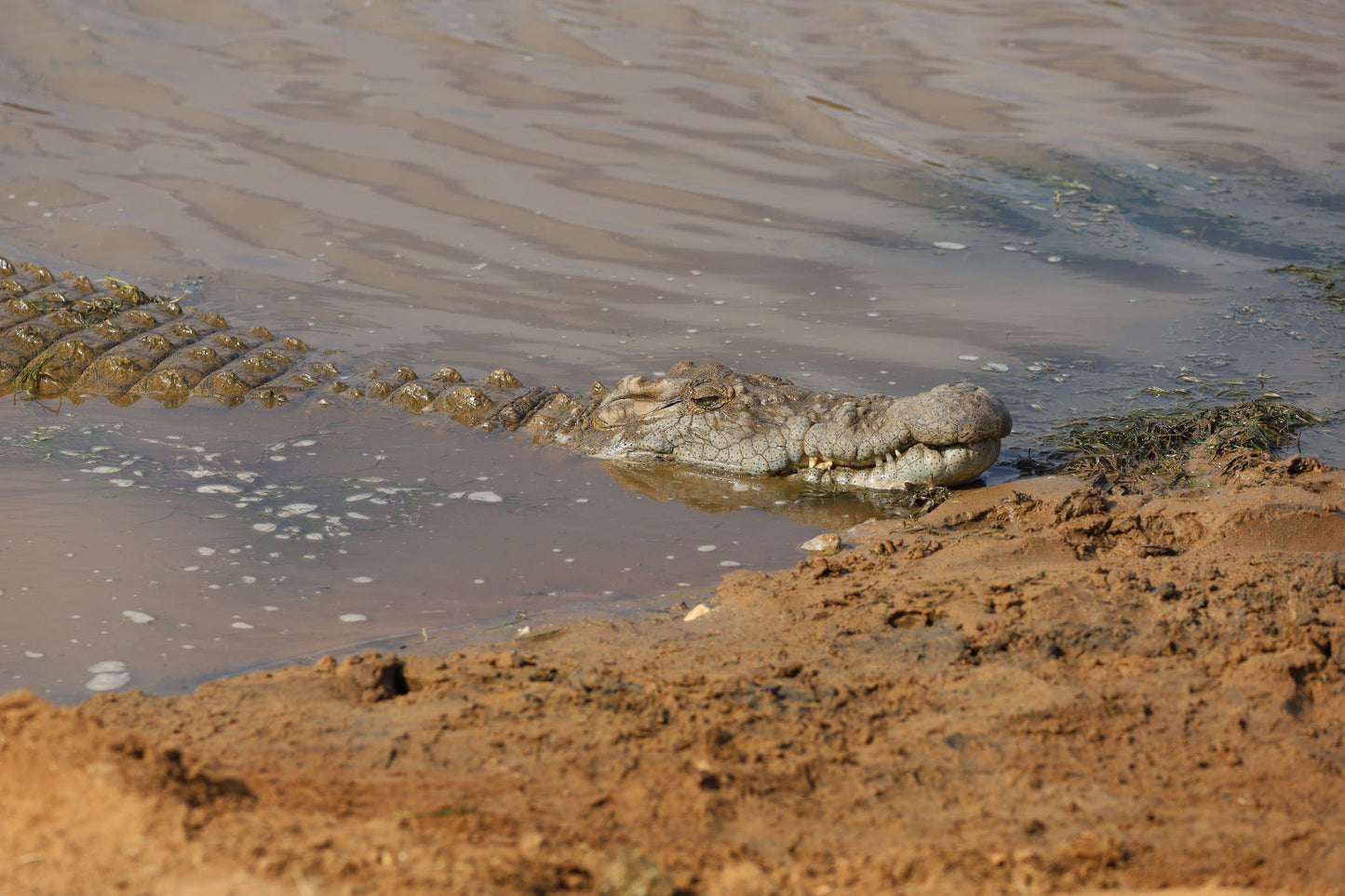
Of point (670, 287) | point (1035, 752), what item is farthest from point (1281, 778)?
point (670, 287)

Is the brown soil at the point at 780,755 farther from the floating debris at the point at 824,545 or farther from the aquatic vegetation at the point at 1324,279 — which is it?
the aquatic vegetation at the point at 1324,279

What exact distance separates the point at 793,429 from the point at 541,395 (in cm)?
180

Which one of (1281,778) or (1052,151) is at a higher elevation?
(1052,151)

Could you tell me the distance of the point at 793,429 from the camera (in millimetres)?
6145

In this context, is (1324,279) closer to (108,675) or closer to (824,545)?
(824,545)

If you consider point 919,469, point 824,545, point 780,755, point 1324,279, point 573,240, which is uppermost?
point 1324,279

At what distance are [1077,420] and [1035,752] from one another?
160 inches

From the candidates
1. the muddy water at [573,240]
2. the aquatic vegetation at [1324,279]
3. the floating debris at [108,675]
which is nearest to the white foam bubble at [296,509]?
the muddy water at [573,240]

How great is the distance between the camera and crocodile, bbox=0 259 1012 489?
580 cm

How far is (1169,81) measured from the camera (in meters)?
13.6

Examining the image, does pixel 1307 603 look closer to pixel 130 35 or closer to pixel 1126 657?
pixel 1126 657

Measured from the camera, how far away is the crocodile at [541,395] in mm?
5805

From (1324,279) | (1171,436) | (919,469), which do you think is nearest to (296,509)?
(919,469)

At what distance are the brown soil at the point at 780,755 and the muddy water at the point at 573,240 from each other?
1109 millimetres
